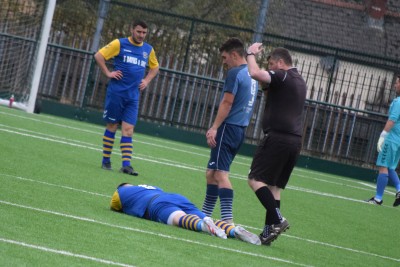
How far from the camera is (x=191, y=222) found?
10.7m

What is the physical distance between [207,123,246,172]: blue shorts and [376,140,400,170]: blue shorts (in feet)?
25.7

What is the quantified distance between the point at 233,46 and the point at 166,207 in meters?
1.72

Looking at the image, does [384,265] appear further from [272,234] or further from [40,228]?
[40,228]

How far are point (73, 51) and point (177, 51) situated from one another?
2.36 m

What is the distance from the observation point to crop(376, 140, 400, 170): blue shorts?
18.7m

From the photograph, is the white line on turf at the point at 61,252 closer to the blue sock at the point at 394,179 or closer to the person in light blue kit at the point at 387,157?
the person in light blue kit at the point at 387,157

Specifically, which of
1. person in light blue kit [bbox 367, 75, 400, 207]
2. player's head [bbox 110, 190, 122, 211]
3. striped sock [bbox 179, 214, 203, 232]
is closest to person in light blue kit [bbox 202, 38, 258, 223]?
striped sock [bbox 179, 214, 203, 232]

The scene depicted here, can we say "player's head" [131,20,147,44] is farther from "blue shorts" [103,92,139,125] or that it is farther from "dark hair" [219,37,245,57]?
"dark hair" [219,37,245,57]

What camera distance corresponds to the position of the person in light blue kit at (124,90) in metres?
15.6

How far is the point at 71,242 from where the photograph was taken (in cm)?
850

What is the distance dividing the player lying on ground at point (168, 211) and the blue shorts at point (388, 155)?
8185 mm

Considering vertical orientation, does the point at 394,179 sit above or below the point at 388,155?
below

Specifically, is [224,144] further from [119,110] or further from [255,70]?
[119,110]

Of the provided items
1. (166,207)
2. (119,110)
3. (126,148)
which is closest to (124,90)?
(119,110)
